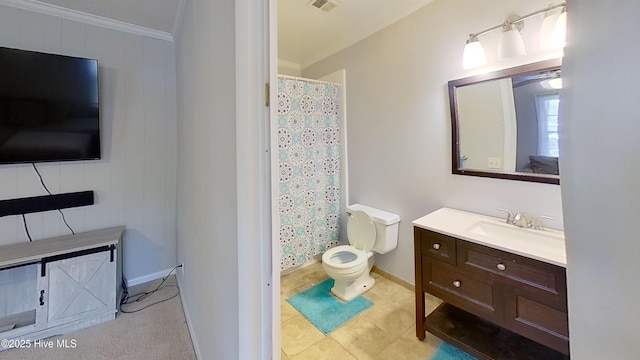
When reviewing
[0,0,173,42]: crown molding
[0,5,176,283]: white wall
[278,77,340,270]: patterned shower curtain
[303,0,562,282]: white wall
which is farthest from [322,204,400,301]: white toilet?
[0,0,173,42]: crown molding

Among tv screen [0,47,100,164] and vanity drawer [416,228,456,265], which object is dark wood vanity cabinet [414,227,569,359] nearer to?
vanity drawer [416,228,456,265]

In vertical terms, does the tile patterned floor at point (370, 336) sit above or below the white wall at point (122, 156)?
below

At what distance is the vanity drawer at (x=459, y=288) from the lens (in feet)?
4.68

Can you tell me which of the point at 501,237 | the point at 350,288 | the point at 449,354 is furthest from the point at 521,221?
the point at 350,288

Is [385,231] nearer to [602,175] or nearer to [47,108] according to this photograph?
[602,175]

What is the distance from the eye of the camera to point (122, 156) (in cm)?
229

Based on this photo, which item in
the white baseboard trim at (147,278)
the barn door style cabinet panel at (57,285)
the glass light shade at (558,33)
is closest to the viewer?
the glass light shade at (558,33)

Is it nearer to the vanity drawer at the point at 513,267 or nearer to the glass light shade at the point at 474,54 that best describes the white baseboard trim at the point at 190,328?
the vanity drawer at the point at 513,267

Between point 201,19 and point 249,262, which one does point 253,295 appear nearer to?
point 249,262

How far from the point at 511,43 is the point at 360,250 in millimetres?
1889

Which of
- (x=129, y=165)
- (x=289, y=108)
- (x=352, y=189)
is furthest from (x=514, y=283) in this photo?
(x=129, y=165)

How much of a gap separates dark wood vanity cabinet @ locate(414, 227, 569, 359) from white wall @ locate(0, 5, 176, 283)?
7.86 ft

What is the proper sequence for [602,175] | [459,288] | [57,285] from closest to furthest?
[602,175] → [459,288] → [57,285]

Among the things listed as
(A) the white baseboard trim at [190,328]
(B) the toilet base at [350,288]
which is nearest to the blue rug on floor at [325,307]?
(B) the toilet base at [350,288]
